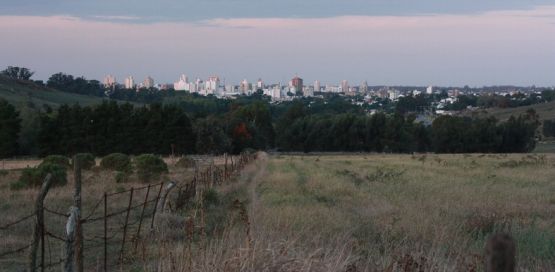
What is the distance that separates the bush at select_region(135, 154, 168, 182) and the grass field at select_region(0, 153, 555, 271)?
7.26m

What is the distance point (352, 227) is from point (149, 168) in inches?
977

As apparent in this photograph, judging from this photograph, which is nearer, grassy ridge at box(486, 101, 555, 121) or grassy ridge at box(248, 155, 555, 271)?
grassy ridge at box(248, 155, 555, 271)

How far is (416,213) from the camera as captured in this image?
14125 millimetres

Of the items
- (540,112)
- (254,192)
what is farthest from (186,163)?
(540,112)

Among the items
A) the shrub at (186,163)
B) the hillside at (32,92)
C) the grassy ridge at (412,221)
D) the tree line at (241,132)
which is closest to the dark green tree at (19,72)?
the hillside at (32,92)

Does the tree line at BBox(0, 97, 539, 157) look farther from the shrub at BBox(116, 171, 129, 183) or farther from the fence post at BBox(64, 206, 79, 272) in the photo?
the fence post at BBox(64, 206, 79, 272)

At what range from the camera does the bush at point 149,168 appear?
1321 inches

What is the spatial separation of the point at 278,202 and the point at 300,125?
77630 mm

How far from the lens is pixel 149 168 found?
3650 centimetres

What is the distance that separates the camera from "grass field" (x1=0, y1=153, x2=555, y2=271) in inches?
292

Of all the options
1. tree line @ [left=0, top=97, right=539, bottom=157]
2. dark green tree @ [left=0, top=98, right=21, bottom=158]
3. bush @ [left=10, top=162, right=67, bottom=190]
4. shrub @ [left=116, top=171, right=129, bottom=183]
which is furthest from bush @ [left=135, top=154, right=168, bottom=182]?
dark green tree @ [left=0, top=98, right=21, bottom=158]

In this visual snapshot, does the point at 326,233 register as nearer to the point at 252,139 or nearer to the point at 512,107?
the point at 252,139

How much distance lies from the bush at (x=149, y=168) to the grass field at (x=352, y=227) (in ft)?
23.8

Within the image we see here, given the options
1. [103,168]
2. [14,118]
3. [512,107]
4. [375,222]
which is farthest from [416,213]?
[512,107]
